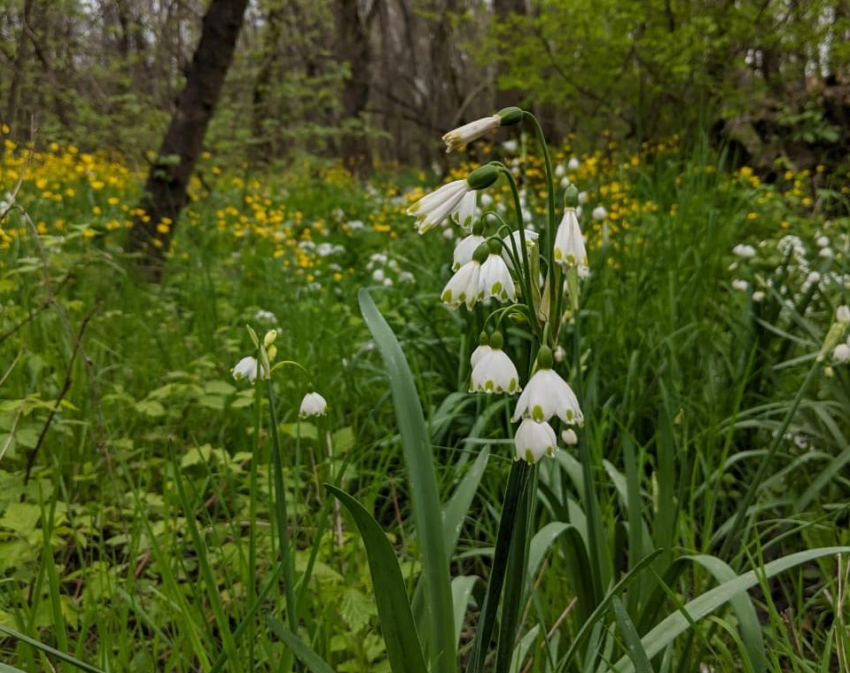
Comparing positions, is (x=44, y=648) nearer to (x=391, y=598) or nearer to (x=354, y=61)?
(x=391, y=598)

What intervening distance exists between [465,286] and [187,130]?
4.41m

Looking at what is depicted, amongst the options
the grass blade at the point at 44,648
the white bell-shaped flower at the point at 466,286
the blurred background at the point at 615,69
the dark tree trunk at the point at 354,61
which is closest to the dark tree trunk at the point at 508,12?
the blurred background at the point at 615,69

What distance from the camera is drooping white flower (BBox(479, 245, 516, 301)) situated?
0.91m

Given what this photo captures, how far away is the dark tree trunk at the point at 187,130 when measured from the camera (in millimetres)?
4566

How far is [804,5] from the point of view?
6180 mm

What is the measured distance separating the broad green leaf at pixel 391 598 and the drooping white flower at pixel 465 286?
297mm

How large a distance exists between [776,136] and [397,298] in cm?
521

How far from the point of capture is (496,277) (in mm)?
908

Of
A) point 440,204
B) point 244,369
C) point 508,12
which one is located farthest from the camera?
point 508,12

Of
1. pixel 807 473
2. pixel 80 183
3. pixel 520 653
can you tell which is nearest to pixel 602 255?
pixel 807 473

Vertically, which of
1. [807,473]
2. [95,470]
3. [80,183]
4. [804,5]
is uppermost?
[804,5]

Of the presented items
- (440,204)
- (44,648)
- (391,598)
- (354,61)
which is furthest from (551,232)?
(354,61)

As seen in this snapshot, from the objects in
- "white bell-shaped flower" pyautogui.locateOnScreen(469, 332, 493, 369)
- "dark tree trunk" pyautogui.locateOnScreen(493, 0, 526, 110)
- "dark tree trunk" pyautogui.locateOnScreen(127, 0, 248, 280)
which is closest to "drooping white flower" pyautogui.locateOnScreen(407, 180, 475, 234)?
"white bell-shaped flower" pyautogui.locateOnScreen(469, 332, 493, 369)

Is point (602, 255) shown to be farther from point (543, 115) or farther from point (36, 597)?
point (543, 115)
